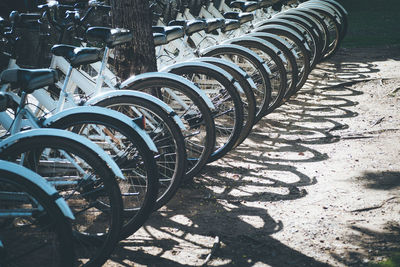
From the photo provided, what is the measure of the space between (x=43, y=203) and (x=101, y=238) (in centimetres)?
66

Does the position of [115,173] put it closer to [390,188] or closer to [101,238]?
[101,238]

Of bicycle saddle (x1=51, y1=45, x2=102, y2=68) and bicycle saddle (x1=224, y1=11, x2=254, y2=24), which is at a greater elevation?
bicycle saddle (x1=224, y1=11, x2=254, y2=24)

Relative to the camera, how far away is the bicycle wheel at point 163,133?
3.74 m

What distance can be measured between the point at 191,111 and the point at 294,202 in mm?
1163

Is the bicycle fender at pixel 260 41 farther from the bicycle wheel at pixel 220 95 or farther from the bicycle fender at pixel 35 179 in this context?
the bicycle fender at pixel 35 179

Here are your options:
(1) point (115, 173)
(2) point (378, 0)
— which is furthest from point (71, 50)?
(2) point (378, 0)

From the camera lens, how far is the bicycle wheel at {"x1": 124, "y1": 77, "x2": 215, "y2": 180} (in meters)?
4.16

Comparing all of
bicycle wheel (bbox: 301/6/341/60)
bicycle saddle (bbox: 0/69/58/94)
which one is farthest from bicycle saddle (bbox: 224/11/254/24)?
bicycle saddle (bbox: 0/69/58/94)

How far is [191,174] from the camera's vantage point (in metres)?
4.42

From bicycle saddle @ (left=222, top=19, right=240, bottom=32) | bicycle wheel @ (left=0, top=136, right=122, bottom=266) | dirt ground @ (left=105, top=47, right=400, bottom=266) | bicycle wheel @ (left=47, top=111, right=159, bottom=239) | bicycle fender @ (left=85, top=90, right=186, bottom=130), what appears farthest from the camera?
bicycle saddle @ (left=222, top=19, right=240, bottom=32)

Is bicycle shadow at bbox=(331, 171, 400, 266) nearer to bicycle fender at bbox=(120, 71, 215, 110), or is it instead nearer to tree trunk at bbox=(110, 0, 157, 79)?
bicycle fender at bbox=(120, 71, 215, 110)

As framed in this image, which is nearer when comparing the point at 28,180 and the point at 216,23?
the point at 28,180

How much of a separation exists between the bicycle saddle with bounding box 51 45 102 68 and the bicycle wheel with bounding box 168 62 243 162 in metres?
1.11

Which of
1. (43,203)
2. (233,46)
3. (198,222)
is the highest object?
(233,46)
